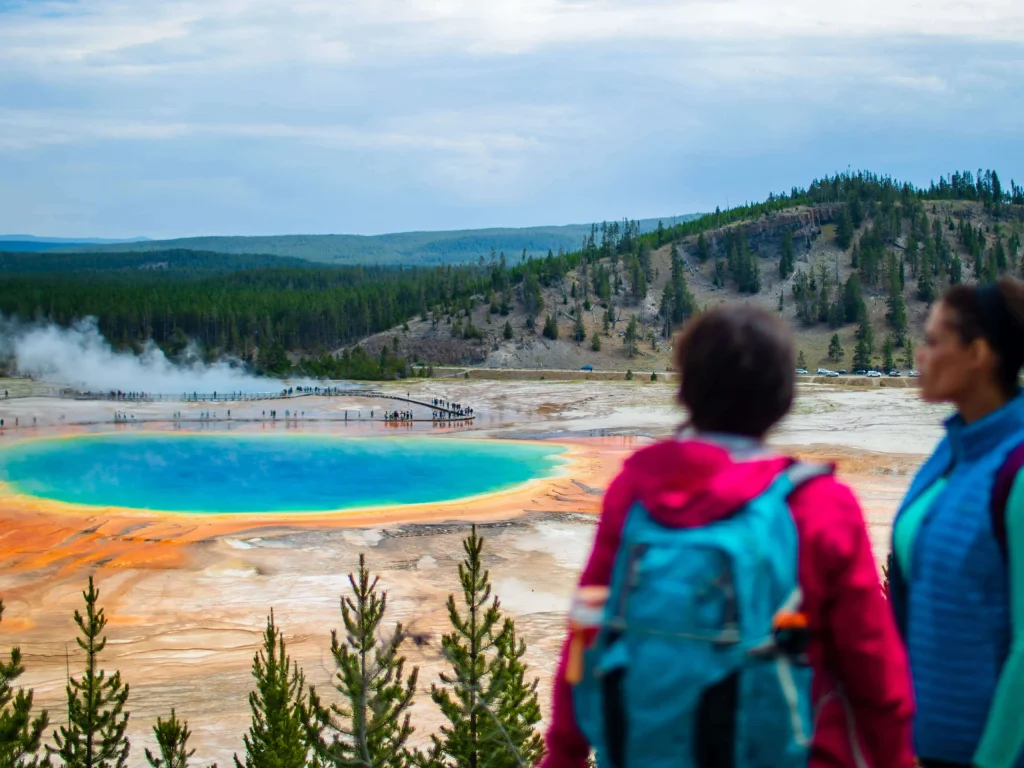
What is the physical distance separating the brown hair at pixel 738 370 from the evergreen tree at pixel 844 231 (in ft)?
324

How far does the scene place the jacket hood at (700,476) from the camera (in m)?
1.74

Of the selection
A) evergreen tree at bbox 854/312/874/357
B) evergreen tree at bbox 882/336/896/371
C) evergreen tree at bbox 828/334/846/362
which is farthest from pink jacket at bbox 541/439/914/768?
evergreen tree at bbox 828/334/846/362

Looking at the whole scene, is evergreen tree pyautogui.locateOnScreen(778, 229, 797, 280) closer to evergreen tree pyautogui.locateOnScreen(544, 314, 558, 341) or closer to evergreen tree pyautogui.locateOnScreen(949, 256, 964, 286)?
evergreen tree pyautogui.locateOnScreen(949, 256, 964, 286)

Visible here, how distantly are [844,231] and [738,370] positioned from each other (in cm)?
9975

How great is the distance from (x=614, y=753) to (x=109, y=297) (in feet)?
295

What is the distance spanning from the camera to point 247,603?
1777 centimetres

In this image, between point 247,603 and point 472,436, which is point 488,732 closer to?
point 247,603

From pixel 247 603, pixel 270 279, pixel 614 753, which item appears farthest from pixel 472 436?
pixel 270 279

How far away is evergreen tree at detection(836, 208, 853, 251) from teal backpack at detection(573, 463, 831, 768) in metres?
98.9

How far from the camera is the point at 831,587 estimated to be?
1.78 metres

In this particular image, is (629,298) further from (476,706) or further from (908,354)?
(476,706)

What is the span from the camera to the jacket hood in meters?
1.74

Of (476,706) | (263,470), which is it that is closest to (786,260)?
(263,470)

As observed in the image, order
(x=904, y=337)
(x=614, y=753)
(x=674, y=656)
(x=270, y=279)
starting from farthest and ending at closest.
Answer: (x=270, y=279) → (x=904, y=337) → (x=614, y=753) → (x=674, y=656)
